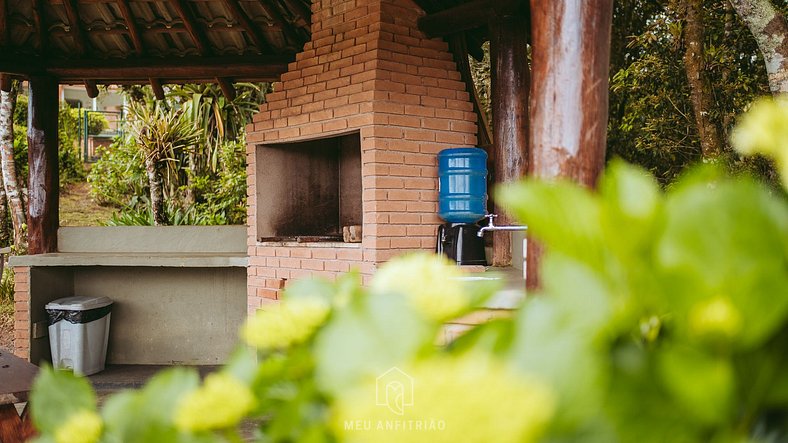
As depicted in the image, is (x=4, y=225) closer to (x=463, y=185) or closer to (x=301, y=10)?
(x=301, y=10)

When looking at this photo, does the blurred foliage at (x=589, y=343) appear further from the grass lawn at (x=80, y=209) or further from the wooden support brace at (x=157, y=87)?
the grass lawn at (x=80, y=209)

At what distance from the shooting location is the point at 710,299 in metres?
0.35

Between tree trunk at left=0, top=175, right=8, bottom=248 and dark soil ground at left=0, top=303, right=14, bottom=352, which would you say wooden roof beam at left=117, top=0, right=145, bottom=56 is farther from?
tree trunk at left=0, top=175, right=8, bottom=248

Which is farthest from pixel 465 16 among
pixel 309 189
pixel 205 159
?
pixel 205 159

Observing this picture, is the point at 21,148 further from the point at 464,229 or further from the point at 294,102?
the point at 464,229

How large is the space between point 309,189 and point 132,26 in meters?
2.38

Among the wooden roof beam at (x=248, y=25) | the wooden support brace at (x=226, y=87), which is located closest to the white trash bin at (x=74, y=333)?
the wooden support brace at (x=226, y=87)

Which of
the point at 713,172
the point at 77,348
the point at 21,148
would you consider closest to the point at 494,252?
the point at 77,348

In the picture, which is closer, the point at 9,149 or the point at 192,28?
the point at 192,28

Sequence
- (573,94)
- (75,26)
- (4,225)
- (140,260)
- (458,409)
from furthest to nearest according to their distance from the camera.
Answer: (4,225), (75,26), (140,260), (573,94), (458,409)

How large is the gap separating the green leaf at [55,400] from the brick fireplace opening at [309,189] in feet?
15.7

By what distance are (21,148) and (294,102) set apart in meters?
9.82

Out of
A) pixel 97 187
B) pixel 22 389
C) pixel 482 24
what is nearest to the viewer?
pixel 22 389

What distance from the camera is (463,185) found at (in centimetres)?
470
